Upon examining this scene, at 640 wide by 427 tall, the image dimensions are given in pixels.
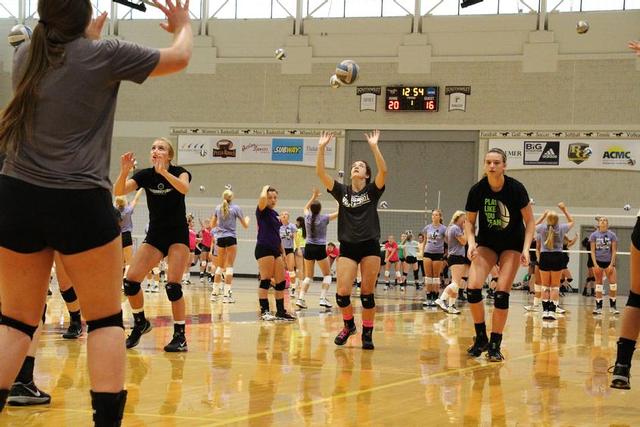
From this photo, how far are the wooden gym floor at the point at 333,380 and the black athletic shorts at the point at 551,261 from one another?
4.22 m

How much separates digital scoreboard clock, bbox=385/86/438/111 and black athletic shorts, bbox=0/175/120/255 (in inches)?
1118

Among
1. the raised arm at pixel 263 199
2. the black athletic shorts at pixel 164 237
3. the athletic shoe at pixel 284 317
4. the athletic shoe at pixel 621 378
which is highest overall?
the raised arm at pixel 263 199

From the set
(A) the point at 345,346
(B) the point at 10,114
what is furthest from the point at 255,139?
(B) the point at 10,114

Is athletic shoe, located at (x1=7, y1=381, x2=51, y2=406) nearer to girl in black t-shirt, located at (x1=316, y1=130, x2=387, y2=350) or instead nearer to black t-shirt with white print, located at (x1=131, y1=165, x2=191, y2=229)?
black t-shirt with white print, located at (x1=131, y1=165, x2=191, y2=229)

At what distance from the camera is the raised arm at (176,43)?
3.66m

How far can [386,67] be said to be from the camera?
31.9 m

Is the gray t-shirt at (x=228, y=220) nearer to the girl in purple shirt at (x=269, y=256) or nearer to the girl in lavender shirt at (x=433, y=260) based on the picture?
the girl in purple shirt at (x=269, y=256)

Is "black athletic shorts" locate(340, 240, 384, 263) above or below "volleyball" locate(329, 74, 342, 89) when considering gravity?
below

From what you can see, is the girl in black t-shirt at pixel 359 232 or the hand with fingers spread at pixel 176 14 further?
the girl in black t-shirt at pixel 359 232

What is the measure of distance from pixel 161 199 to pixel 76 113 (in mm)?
5663

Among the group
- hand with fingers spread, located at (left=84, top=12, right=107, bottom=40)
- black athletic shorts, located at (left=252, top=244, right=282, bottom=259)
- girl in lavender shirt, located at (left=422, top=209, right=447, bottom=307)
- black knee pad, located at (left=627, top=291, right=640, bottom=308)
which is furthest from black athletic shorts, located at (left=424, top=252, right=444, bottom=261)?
hand with fingers spread, located at (left=84, top=12, right=107, bottom=40)

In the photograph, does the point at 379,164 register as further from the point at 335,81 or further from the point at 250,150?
the point at 250,150

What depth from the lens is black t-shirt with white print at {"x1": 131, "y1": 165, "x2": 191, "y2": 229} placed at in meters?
9.07

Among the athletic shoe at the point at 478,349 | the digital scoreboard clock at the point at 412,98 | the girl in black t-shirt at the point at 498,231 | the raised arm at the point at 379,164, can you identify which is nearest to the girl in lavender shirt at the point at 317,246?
the raised arm at the point at 379,164
